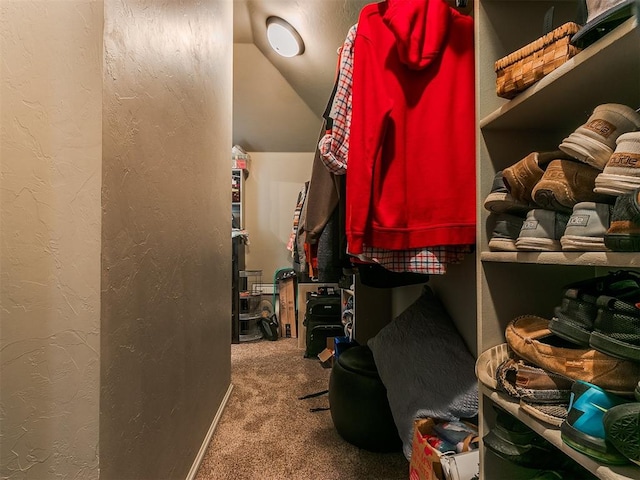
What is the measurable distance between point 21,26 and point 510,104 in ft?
3.35

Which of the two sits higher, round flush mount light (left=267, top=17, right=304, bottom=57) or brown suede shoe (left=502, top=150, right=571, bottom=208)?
round flush mount light (left=267, top=17, right=304, bottom=57)

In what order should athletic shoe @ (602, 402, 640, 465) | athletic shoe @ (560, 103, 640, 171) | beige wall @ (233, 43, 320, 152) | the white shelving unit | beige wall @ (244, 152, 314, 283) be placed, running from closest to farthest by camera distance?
athletic shoe @ (602, 402, 640, 465) → athletic shoe @ (560, 103, 640, 171) → beige wall @ (233, 43, 320, 152) → the white shelving unit → beige wall @ (244, 152, 314, 283)

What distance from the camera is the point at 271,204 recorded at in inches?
163

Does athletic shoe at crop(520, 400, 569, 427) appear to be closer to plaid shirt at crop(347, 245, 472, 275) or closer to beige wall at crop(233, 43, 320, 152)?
plaid shirt at crop(347, 245, 472, 275)

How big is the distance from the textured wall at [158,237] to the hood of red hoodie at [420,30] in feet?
2.29

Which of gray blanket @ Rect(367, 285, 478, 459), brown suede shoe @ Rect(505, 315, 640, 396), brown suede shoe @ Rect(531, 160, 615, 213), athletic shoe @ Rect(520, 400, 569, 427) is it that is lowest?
gray blanket @ Rect(367, 285, 478, 459)

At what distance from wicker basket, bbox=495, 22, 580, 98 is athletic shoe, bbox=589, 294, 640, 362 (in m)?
0.45

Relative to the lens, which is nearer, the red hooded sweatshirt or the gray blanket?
the red hooded sweatshirt

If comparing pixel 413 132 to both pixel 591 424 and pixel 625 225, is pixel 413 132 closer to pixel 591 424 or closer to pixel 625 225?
pixel 625 225

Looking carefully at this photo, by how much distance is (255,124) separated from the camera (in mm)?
3875

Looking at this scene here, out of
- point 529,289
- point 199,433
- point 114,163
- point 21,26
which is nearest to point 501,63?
point 529,289

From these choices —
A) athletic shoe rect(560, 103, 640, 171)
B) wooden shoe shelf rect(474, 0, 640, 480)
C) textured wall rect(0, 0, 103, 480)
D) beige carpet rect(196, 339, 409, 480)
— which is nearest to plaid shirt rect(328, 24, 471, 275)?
wooden shoe shelf rect(474, 0, 640, 480)

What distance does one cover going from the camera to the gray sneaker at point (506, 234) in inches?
30.7

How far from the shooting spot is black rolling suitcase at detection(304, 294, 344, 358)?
3.05 metres
